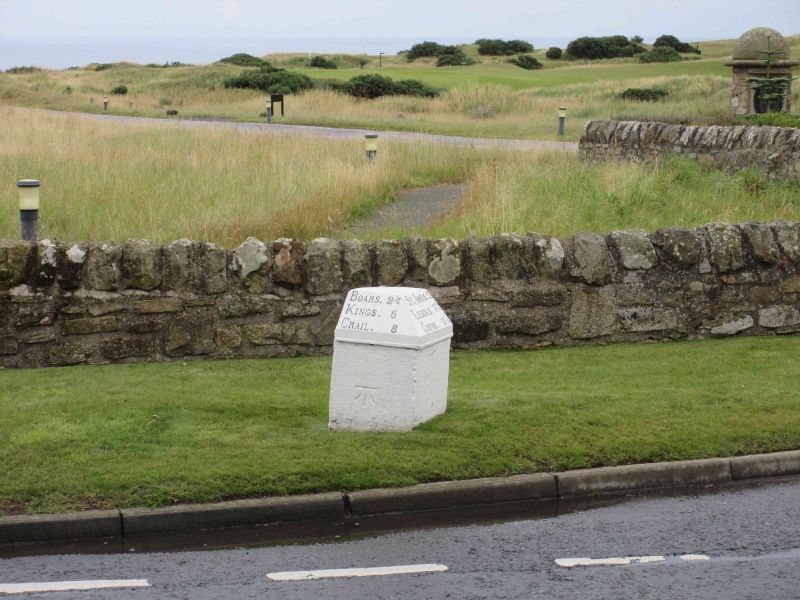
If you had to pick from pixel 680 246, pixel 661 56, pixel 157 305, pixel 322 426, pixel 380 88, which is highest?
pixel 661 56

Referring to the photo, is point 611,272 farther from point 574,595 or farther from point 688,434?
point 574,595

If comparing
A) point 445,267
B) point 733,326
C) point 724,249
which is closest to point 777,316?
point 733,326

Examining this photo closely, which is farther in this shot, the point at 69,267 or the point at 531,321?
the point at 531,321

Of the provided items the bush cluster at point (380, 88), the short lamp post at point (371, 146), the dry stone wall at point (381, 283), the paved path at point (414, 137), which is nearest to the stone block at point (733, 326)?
the dry stone wall at point (381, 283)

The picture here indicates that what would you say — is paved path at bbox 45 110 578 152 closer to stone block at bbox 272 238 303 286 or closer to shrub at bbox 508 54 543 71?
stone block at bbox 272 238 303 286

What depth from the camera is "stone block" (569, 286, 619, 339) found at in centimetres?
Result: 1166

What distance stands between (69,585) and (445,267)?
6.05m

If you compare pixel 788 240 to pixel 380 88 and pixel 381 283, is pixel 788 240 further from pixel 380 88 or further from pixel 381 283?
pixel 380 88

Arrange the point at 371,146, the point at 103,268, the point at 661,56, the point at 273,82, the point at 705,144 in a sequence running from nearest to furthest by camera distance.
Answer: the point at 103,268 → the point at 705,144 → the point at 371,146 → the point at 273,82 → the point at 661,56

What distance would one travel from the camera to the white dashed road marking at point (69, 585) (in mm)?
6074

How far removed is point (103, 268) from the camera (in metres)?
10.8

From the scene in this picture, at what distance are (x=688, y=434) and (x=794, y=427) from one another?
87 centimetres

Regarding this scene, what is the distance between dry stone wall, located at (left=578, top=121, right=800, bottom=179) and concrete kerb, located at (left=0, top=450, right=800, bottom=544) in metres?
12.7

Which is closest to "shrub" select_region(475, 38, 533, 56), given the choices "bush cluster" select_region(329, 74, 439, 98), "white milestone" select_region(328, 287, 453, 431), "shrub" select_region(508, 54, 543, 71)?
"shrub" select_region(508, 54, 543, 71)
